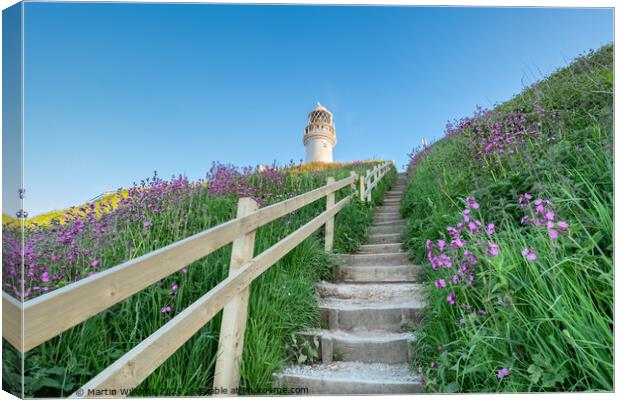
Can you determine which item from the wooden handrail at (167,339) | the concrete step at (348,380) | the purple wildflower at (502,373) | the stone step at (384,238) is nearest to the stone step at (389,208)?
the stone step at (384,238)

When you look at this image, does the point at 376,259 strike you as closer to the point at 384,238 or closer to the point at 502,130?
the point at 384,238

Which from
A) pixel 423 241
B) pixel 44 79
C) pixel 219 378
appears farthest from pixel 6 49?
pixel 423 241

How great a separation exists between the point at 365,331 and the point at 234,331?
144 cm

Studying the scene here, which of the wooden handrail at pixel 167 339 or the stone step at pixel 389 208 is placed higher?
the stone step at pixel 389 208

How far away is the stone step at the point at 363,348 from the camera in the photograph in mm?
2674

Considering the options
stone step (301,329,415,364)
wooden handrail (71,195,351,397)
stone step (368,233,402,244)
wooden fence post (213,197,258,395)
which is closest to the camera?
wooden handrail (71,195,351,397)

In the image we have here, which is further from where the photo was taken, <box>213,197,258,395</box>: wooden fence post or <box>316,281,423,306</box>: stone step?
<box>316,281,423,306</box>: stone step

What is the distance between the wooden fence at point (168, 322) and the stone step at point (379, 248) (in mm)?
2383

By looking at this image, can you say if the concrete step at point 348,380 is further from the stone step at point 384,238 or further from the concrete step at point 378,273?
the stone step at point 384,238

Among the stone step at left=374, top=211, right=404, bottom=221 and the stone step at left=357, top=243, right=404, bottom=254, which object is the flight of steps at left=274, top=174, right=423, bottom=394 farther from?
the stone step at left=374, top=211, right=404, bottom=221

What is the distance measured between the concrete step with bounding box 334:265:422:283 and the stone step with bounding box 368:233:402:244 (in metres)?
1.33

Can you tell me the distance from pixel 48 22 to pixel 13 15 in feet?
0.89

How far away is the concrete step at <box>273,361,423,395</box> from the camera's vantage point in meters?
2.25

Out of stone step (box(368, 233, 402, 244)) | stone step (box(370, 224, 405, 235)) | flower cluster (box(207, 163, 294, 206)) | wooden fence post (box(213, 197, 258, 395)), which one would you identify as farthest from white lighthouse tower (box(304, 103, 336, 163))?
stone step (box(370, 224, 405, 235))
